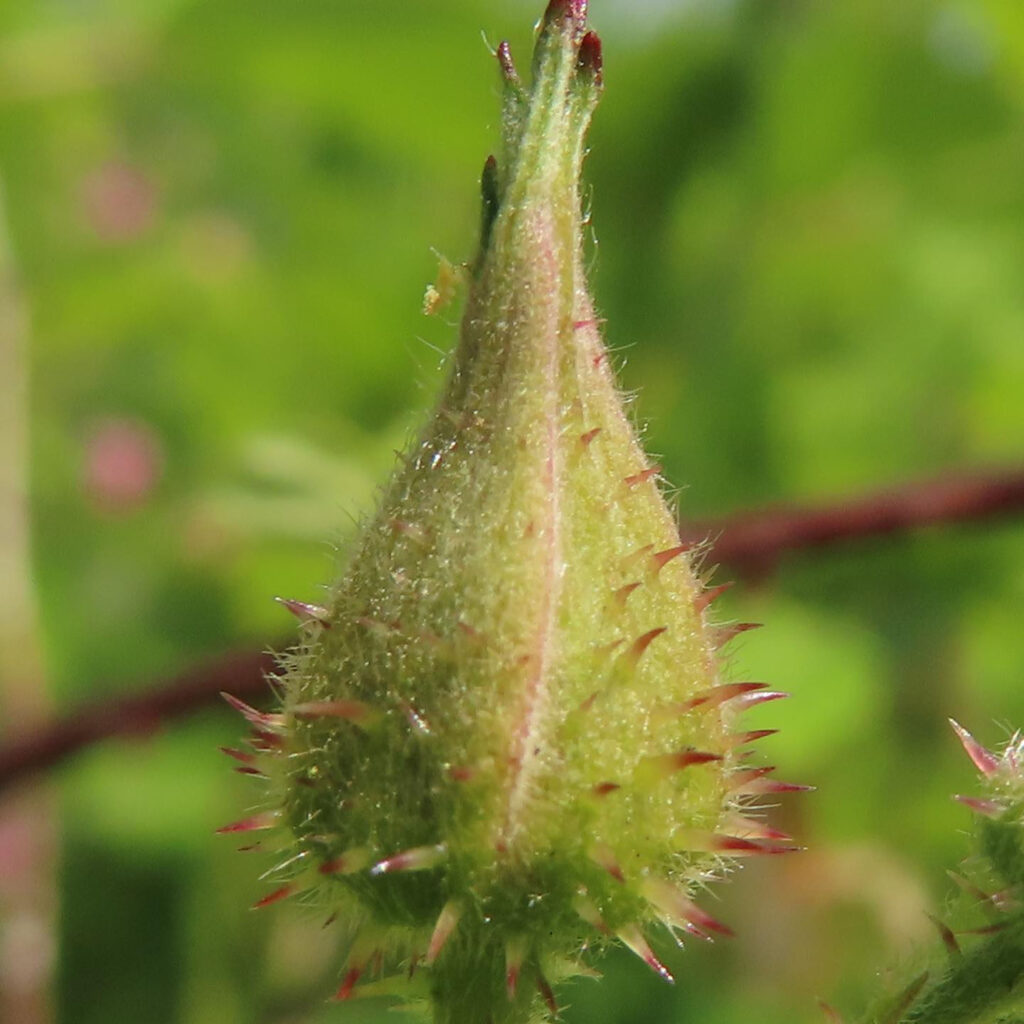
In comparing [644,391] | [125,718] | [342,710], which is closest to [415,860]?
[342,710]

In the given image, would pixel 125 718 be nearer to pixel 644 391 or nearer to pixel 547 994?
pixel 644 391

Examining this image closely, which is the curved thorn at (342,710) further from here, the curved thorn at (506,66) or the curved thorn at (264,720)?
the curved thorn at (506,66)

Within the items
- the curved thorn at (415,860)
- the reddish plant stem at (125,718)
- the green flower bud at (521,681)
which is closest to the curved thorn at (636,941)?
the green flower bud at (521,681)

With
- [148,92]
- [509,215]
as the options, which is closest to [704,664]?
[509,215]

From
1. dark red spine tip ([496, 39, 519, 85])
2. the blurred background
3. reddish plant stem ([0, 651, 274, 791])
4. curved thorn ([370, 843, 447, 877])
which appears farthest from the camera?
the blurred background

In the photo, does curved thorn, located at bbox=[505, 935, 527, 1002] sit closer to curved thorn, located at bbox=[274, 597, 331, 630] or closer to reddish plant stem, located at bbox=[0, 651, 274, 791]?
curved thorn, located at bbox=[274, 597, 331, 630]

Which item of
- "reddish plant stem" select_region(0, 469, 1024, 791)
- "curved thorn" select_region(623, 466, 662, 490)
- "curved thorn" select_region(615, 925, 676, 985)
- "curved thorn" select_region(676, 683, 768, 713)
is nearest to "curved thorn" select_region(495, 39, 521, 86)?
"curved thorn" select_region(623, 466, 662, 490)

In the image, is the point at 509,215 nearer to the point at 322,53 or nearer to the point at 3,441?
the point at 322,53
